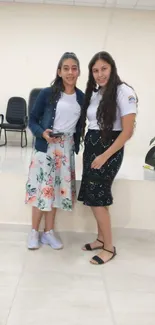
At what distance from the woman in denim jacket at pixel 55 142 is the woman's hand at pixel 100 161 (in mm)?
244

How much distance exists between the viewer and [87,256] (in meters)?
1.99

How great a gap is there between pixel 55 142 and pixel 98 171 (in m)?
0.35

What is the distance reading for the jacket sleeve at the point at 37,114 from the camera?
75.1 inches

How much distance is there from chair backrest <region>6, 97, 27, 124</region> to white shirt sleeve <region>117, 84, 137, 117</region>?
378cm

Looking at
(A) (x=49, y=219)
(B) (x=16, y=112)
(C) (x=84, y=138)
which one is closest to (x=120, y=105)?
(C) (x=84, y=138)

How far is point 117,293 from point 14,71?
4737 mm

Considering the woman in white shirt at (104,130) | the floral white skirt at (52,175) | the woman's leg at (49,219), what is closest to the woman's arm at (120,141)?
the woman in white shirt at (104,130)

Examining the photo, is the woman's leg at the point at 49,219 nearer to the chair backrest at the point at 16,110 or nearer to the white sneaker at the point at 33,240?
the white sneaker at the point at 33,240

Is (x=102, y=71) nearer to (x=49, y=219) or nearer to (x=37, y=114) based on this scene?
(x=37, y=114)

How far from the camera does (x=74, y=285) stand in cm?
163
